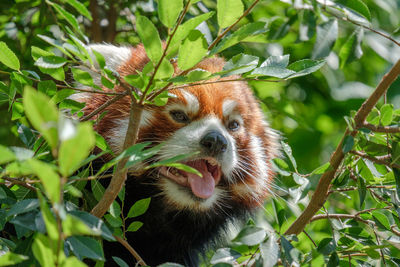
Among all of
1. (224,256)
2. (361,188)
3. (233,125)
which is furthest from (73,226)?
(233,125)

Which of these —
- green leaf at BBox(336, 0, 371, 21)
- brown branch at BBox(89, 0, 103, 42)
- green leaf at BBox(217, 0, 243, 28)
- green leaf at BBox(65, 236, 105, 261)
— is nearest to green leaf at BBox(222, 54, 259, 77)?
green leaf at BBox(217, 0, 243, 28)

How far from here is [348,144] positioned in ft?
5.21

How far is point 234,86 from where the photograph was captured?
2785 millimetres

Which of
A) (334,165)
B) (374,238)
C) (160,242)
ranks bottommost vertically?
(160,242)

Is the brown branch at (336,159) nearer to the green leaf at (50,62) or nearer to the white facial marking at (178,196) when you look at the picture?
the white facial marking at (178,196)

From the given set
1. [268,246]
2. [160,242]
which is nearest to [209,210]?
[160,242]

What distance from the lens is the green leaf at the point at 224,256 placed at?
1586mm

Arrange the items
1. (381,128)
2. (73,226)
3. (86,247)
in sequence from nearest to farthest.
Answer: (73,226)
(86,247)
(381,128)

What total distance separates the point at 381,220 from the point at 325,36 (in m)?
0.87

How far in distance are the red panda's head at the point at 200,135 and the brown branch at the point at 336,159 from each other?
614 mm

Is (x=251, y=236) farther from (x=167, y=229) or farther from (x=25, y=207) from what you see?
(x=167, y=229)

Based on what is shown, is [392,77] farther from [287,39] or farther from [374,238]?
[287,39]

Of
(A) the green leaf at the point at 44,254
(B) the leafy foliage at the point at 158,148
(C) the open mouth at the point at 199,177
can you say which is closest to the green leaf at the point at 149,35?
(B) the leafy foliage at the point at 158,148

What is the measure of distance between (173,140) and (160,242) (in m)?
0.58
